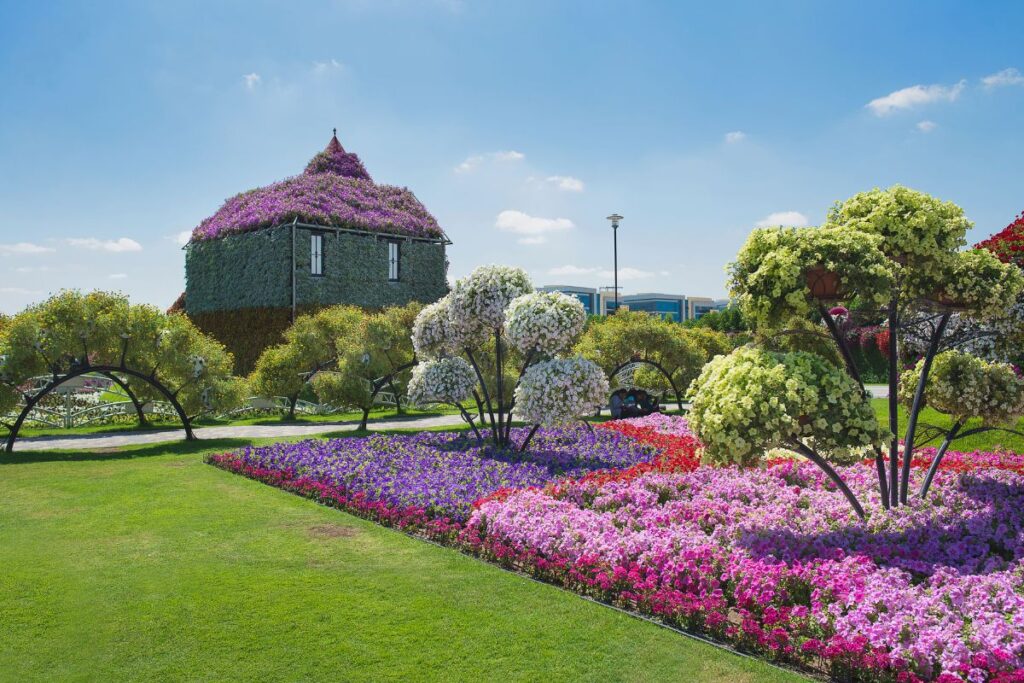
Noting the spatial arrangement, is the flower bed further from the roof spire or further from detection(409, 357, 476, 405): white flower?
the roof spire

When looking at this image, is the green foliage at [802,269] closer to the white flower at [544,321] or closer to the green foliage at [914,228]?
the green foliage at [914,228]

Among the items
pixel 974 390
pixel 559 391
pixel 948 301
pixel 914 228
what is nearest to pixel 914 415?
pixel 974 390

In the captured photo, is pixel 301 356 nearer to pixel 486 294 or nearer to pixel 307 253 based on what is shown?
pixel 307 253

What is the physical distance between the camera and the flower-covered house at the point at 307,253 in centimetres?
3953

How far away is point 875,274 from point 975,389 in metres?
3.56

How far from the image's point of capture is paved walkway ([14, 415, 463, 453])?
66.4 feet

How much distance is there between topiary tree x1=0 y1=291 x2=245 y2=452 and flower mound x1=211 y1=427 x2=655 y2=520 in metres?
5.27

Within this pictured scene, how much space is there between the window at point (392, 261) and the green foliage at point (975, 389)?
3583 cm

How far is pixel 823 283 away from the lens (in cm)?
788

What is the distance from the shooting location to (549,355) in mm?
15766

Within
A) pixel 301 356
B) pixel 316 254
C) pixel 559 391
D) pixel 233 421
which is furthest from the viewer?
pixel 316 254

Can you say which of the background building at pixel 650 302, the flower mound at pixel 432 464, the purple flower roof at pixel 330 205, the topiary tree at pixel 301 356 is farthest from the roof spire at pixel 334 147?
the background building at pixel 650 302

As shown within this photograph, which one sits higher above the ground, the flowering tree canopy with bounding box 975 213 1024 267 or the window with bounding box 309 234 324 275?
the window with bounding box 309 234 324 275

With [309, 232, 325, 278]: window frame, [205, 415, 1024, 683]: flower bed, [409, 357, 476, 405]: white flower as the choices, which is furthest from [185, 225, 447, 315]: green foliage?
[205, 415, 1024, 683]: flower bed
